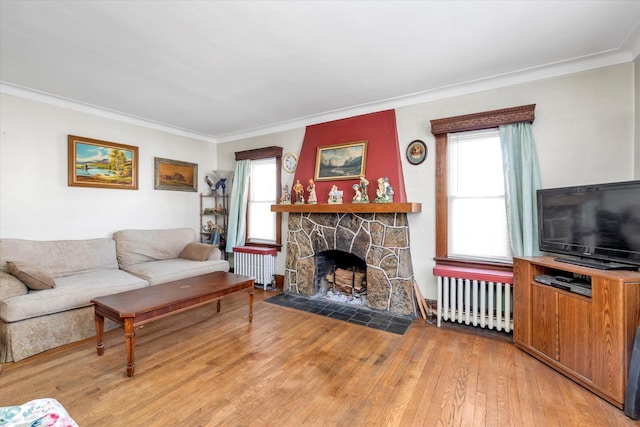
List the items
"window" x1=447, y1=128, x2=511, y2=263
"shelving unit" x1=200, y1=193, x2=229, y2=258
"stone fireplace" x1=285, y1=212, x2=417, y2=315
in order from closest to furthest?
"window" x1=447, y1=128, x2=511, y2=263 < "stone fireplace" x1=285, y1=212, x2=417, y2=315 < "shelving unit" x1=200, y1=193, x2=229, y2=258

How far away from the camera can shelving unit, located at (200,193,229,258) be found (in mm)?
5023

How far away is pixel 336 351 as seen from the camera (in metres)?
2.49

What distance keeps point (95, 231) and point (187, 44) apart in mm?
2954

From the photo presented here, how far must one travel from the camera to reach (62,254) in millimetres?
3283

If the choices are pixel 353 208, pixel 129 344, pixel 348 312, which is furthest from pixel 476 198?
pixel 129 344

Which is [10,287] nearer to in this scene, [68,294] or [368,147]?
[68,294]

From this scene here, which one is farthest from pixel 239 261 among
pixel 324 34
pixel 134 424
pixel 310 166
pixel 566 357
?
pixel 566 357

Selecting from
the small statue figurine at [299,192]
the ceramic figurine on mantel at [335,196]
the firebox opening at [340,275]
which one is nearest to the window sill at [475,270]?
the firebox opening at [340,275]

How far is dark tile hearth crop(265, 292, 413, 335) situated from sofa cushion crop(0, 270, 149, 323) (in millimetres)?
1742

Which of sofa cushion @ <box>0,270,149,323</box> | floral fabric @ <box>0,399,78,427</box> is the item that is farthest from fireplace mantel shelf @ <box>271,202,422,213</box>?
floral fabric @ <box>0,399,78,427</box>

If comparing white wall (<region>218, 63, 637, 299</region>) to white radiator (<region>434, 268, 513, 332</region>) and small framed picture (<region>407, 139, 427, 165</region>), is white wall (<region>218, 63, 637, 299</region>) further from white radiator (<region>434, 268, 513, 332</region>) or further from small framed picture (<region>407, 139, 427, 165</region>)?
white radiator (<region>434, 268, 513, 332</region>)

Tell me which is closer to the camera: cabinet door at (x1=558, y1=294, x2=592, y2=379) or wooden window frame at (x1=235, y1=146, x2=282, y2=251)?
cabinet door at (x1=558, y1=294, x2=592, y2=379)

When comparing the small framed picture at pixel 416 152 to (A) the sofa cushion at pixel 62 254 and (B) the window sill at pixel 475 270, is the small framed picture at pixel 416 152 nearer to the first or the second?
(B) the window sill at pixel 475 270

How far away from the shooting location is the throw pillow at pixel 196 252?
13.4 feet
